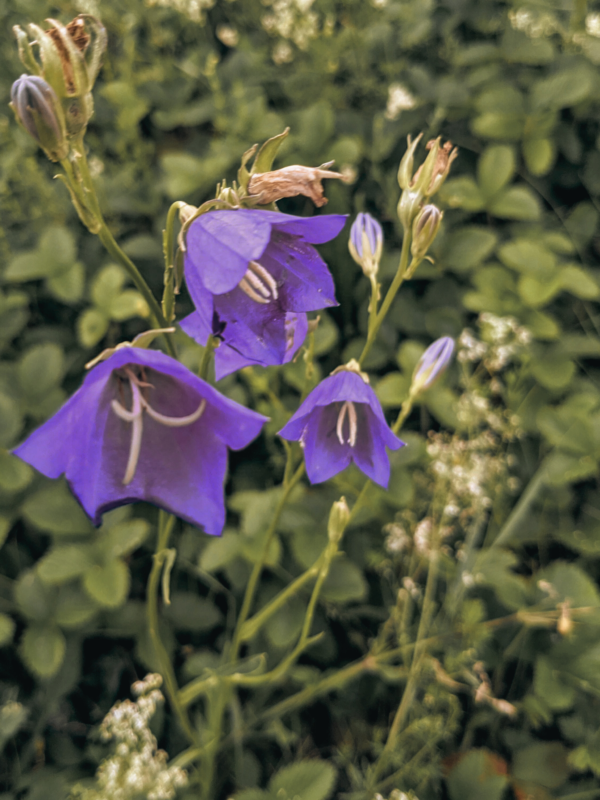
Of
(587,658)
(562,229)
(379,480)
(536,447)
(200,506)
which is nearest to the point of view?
(200,506)

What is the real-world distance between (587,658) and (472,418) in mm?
623

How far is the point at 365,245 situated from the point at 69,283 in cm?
103

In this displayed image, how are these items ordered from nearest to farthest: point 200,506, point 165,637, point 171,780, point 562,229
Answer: point 200,506 < point 171,780 < point 165,637 < point 562,229

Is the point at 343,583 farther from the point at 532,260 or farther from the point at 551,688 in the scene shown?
the point at 532,260

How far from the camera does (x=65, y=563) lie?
4.48 ft

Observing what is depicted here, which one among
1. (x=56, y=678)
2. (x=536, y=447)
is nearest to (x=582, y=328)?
(x=536, y=447)

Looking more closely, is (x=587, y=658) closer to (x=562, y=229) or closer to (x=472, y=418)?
(x=472, y=418)

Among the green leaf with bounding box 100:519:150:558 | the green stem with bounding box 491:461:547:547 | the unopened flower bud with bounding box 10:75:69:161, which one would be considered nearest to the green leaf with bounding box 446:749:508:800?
the green stem with bounding box 491:461:547:547

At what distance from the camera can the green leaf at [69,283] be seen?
5.52 ft

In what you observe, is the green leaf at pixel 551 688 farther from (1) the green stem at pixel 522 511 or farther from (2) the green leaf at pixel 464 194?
(2) the green leaf at pixel 464 194

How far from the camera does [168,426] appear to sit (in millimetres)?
833

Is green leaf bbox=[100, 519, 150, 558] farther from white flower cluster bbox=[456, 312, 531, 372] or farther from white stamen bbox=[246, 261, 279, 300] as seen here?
white flower cluster bbox=[456, 312, 531, 372]

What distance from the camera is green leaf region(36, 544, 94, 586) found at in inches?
52.4

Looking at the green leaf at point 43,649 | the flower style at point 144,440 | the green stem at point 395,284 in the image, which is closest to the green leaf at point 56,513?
the green leaf at point 43,649
